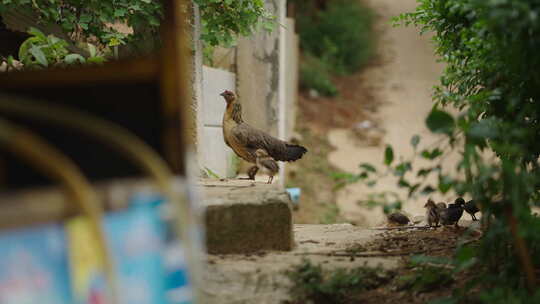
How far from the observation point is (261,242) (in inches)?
131

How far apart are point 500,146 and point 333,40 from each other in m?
13.1

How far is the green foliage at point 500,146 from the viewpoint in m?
2.27

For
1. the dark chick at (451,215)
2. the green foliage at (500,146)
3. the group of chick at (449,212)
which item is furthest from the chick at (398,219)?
the green foliage at (500,146)

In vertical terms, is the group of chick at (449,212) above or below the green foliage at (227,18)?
below

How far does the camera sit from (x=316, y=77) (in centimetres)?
1384

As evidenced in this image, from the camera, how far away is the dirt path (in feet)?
32.1

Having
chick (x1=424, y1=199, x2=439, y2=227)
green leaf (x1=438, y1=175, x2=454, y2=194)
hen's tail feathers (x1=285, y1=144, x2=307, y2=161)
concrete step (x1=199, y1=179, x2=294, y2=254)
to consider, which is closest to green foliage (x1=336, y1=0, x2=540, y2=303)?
green leaf (x1=438, y1=175, x2=454, y2=194)

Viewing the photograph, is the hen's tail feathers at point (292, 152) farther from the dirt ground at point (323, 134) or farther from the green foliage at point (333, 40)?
the green foliage at point (333, 40)

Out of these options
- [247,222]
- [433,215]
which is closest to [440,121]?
[247,222]

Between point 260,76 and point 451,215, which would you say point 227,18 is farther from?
point 451,215

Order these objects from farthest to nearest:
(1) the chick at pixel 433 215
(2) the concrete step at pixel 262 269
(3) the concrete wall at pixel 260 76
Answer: (3) the concrete wall at pixel 260 76 < (1) the chick at pixel 433 215 < (2) the concrete step at pixel 262 269

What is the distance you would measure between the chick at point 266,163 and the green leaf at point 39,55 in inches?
64.9

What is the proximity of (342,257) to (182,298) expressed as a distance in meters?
1.82

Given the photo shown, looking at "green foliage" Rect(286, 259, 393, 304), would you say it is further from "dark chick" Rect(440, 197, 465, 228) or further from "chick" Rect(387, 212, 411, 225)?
"chick" Rect(387, 212, 411, 225)
